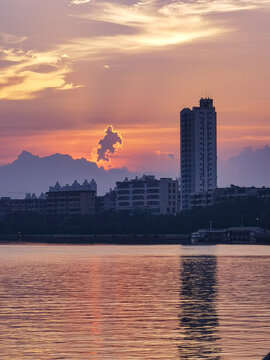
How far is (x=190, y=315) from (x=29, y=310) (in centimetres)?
1208

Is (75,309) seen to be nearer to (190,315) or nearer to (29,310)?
(29,310)

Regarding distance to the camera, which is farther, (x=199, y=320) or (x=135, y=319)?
(x=135, y=319)

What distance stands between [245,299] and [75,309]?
15830 mm

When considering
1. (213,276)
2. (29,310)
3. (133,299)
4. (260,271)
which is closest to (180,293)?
(133,299)

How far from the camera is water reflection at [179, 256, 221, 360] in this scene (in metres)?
45.0

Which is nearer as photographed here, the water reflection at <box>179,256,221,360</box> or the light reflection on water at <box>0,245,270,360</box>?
the water reflection at <box>179,256,221,360</box>

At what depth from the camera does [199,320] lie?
5822 centimetres

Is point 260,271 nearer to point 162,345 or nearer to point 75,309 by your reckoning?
point 75,309

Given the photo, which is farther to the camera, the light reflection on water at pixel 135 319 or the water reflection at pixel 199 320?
the light reflection on water at pixel 135 319

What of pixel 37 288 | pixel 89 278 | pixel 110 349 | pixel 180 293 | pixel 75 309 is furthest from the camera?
pixel 89 278

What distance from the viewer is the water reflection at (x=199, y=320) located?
4503 centimetres

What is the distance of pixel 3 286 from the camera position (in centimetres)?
8994

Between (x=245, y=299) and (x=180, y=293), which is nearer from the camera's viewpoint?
(x=245, y=299)

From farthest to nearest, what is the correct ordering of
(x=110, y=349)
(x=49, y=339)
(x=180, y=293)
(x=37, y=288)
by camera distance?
1. (x=37, y=288)
2. (x=180, y=293)
3. (x=49, y=339)
4. (x=110, y=349)
